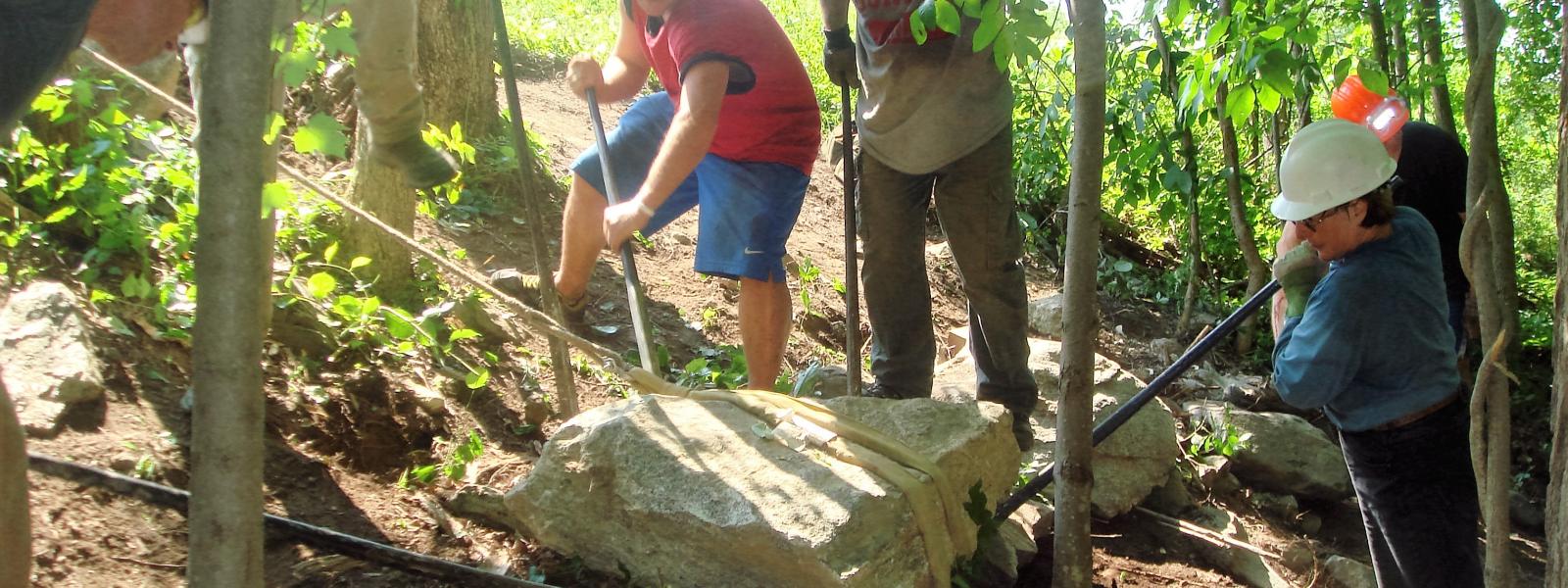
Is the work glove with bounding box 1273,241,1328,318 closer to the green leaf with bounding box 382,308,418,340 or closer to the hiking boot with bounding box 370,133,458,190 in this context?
the hiking boot with bounding box 370,133,458,190

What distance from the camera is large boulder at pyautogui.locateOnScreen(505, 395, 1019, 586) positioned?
2.42 m

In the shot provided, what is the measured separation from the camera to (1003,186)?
3514 millimetres

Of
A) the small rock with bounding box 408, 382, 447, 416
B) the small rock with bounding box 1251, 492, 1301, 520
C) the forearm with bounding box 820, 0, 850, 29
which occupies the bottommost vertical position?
the small rock with bounding box 1251, 492, 1301, 520

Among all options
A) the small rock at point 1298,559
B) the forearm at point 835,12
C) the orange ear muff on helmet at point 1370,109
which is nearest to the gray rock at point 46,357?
the forearm at point 835,12

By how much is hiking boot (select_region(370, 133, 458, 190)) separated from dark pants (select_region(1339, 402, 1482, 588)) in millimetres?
2671

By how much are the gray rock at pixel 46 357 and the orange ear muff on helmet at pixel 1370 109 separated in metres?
3.88

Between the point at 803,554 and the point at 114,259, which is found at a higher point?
the point at 114,259

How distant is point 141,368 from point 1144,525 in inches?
137

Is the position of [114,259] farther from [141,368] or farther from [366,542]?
[366,542]

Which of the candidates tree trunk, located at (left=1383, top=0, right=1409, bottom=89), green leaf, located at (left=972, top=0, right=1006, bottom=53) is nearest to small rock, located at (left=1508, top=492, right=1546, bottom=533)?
tree trunk, located at (left=1383, top=0, right=1409, bottom=89)

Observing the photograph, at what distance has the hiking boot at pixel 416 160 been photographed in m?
3.16

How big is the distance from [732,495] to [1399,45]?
5742mm

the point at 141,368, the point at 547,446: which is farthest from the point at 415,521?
the point at 141,368

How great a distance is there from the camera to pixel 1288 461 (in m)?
5.09
